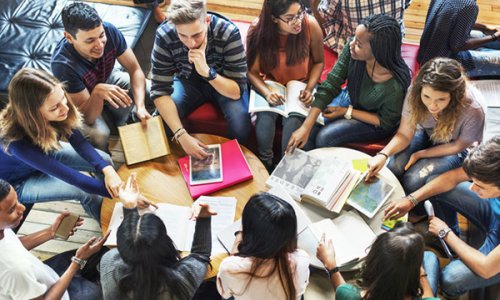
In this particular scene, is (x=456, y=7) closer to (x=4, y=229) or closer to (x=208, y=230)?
(x=208, y=230)

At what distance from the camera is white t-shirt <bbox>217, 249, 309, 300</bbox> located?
1.65 metres

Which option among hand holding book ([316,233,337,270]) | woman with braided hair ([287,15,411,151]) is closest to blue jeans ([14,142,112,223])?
woman with braided hair ([287,15,411,151])

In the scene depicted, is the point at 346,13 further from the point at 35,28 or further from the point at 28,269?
the point at 28,269

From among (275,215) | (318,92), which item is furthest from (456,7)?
(275,215)

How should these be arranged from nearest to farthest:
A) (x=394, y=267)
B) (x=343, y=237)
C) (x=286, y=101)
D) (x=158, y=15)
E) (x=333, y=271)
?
(x=394, y=267), (x=333, y=271), (x=343, y=237), (x=286, y=101), (x=158, y=15)

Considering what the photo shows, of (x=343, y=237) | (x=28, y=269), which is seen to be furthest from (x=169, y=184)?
(x=343, y=237)

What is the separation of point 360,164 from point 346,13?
1.05 meters

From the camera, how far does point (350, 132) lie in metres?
2.58

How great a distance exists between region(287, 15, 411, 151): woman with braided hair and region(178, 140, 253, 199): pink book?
28cm

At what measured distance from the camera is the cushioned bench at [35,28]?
2.86 meters

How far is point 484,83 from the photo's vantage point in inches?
112

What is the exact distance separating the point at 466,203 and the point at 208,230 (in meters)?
1.31

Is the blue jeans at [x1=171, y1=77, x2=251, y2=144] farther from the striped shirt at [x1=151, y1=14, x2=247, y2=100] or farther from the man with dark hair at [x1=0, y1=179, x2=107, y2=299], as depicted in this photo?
the man with dark hair at [x1=0, y1=179, x2=107, y2=299]

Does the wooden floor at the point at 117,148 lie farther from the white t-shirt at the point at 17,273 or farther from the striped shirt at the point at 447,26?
the striped shirt at the point at 447,26
